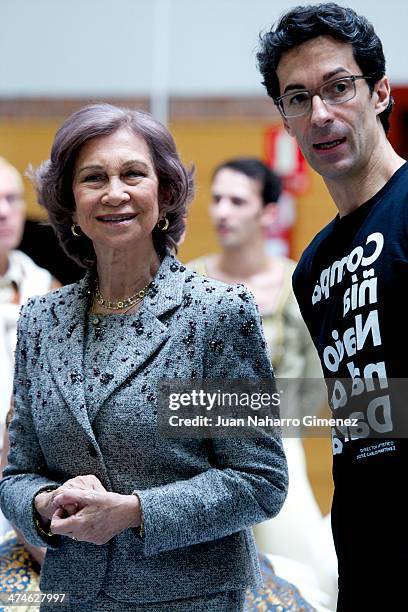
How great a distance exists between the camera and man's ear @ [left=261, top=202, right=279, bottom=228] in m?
4.50

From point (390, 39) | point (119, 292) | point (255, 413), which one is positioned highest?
point (390, 39)

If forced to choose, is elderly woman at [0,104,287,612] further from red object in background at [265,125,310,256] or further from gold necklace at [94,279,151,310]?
red object in background at [265,125,310,256]

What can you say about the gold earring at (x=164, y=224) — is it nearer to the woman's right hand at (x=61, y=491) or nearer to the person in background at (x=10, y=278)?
the woman's right hand at (x=61, y=491)

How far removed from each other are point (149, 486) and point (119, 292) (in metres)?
0.44

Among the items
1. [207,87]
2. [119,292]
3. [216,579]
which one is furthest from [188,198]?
[207,87]

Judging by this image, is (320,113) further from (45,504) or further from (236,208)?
(236,208)

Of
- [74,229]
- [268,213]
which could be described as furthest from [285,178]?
[74,229]

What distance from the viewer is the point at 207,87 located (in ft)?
16.0

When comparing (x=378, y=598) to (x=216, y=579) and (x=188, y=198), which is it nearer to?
(x=216, y=579)

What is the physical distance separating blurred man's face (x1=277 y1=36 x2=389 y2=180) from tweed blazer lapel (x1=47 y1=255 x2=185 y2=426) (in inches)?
15.8

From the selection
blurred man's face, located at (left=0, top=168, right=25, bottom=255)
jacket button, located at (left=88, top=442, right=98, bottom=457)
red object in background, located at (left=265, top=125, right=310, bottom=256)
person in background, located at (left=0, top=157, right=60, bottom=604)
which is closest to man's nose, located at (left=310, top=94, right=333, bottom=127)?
jacket button, located at (left=88, top=442, right=98, bottom=457)

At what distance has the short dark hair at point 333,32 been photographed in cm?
196

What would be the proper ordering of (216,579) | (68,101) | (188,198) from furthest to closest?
(68,101) < (188,198) < (216,579)

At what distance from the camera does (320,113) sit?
193cm
